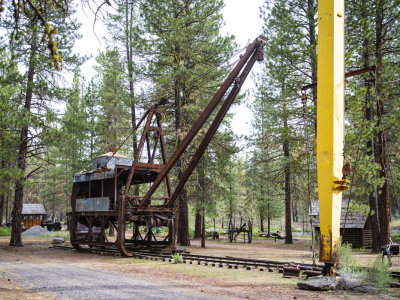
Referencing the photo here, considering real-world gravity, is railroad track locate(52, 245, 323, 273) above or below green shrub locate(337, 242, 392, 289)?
below

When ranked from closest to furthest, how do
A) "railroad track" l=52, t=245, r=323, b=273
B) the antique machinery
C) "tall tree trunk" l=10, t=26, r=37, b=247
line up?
"railroad track" l=52, t=245, r=323, b=273 → the antique machinery → "tall tree trunk" l=10, t=26, r=37, b=247

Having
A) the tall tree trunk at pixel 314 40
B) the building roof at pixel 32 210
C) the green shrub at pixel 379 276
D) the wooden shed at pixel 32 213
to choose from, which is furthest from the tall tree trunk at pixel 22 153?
the building roof at pixel 32 210

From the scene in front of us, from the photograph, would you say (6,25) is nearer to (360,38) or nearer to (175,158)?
(175,158)

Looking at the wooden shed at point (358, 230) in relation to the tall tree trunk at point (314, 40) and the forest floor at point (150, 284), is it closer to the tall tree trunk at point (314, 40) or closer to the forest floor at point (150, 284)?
the tall tree trunk at point (314, 40)

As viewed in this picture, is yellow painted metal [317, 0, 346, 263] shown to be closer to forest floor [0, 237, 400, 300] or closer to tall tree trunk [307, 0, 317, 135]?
forest floor [0, 237, 400, 300]

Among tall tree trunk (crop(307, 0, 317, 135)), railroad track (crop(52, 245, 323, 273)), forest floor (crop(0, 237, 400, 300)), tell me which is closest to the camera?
forest floor (crop(0, 237, 400, 300))

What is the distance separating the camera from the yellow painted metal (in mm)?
8609

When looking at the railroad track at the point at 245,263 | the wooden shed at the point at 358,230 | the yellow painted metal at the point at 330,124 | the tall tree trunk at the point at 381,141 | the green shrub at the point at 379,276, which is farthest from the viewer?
the wooden shed at the point at 358,230

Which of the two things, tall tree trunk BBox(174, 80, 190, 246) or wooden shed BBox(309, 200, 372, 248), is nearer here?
tall tree trunk BBox(174, 80, 190, 246)

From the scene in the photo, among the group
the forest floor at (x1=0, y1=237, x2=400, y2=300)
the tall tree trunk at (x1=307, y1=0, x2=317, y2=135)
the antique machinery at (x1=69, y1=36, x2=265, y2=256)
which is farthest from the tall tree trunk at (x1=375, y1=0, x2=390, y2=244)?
the forest floor at (x1=0, y1=237, x2=400, y2=300)

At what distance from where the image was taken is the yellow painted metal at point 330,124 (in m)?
8.61

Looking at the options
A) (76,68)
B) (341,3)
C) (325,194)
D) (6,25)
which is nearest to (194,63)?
(76,68)

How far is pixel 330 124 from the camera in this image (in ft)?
28.8

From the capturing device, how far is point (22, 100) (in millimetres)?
22062
